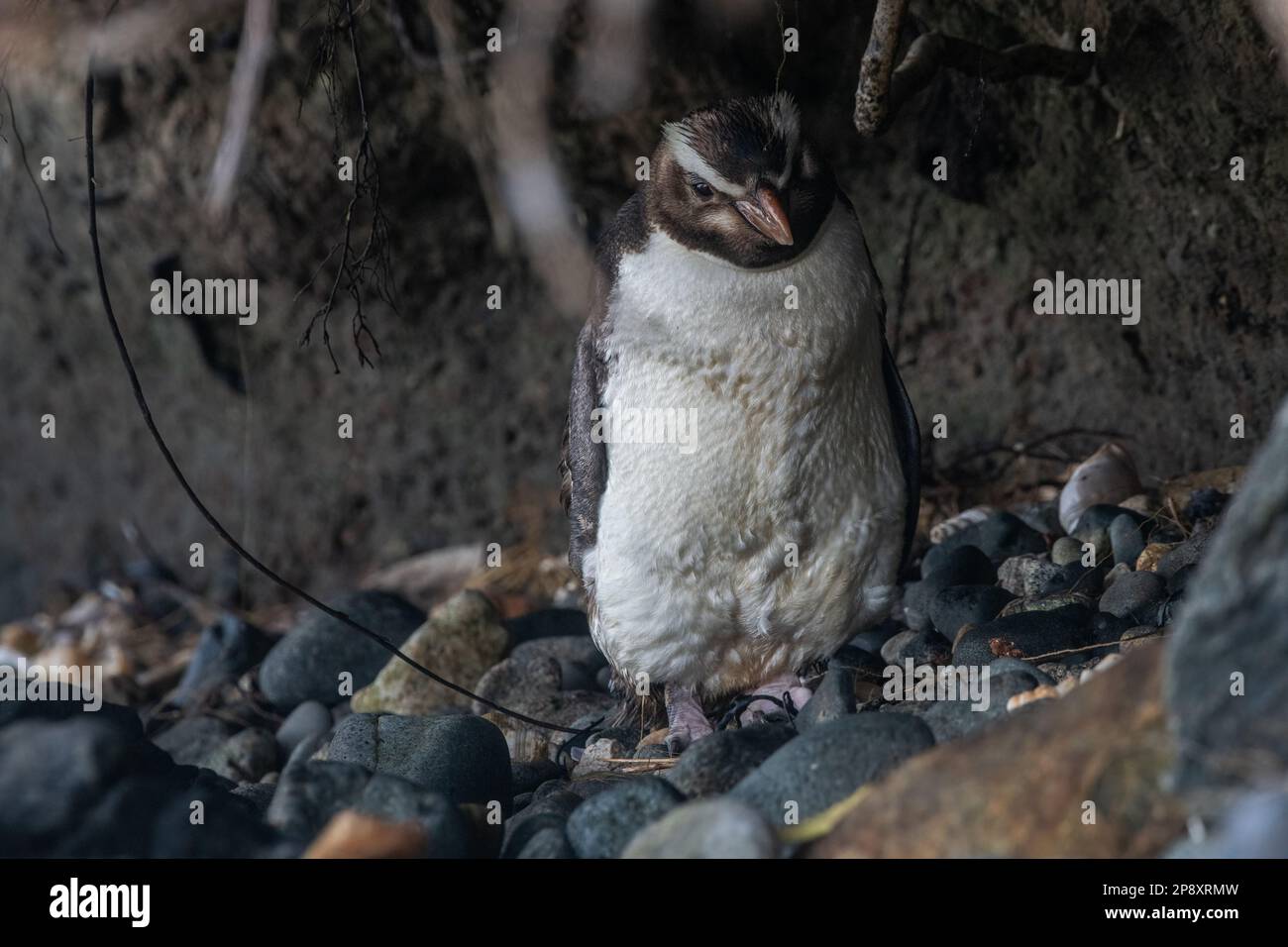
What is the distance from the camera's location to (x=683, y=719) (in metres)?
3.65

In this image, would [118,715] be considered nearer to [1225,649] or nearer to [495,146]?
[495,146]

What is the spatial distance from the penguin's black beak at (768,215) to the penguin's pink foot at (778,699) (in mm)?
1257

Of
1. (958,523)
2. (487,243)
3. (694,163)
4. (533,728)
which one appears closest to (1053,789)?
(694,163)

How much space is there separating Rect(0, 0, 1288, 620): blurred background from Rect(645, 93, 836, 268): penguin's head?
75 centimetres

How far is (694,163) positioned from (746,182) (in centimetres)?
16

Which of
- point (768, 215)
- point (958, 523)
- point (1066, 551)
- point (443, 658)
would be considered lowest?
point (443, 658)

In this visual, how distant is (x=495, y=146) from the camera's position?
5.05 metres

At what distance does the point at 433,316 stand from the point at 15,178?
7.24ft

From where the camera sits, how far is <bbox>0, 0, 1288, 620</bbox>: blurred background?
171 inches

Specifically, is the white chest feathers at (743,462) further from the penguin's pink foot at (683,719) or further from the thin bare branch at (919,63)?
the thin bare branch at (919,63)

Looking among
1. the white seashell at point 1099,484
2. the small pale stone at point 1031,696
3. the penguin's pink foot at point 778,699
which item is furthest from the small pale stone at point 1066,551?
the small pale stone at point 1031,696

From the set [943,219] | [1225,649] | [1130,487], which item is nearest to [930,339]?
[943,219]

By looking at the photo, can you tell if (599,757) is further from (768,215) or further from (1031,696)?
(768,215)

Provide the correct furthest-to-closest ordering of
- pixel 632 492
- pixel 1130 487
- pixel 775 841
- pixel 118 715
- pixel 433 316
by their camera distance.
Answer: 1. pixel 433 316
2. pixel 1130 487
3. pixel 118 715
4. pixel 632 492
5. pixel 775 841
